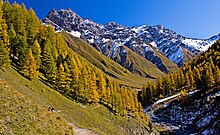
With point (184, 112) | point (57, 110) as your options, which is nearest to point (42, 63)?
point (57, 110)

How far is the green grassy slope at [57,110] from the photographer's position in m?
36.2

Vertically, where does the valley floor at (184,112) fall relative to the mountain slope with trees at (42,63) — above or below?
below

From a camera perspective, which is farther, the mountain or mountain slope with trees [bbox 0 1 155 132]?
the mountain

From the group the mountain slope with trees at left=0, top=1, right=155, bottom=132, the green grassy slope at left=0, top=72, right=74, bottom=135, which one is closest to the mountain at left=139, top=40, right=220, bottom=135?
the mountain slope with trees at left=0, top=1, right=155, bottom=132

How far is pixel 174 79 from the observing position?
169 meters

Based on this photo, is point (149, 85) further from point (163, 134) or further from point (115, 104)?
point (115, 104)

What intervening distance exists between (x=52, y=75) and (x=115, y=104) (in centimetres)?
2857

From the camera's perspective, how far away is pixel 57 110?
2178 inches

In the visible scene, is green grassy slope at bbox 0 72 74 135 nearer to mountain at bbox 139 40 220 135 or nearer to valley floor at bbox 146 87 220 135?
mountain at bbox 139 40 220 135

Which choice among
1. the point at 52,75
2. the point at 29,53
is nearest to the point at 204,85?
the point at 52,75

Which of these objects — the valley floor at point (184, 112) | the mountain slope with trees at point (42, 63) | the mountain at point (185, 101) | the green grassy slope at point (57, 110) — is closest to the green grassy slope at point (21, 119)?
the green grassy slope at point (57, 110)

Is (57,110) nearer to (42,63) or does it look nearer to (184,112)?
(42,63)

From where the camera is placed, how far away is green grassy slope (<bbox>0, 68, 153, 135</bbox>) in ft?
119

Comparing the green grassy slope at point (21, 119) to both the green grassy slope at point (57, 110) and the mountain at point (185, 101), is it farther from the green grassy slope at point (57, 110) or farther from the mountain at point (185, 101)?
the mountain at point (185, 101)
